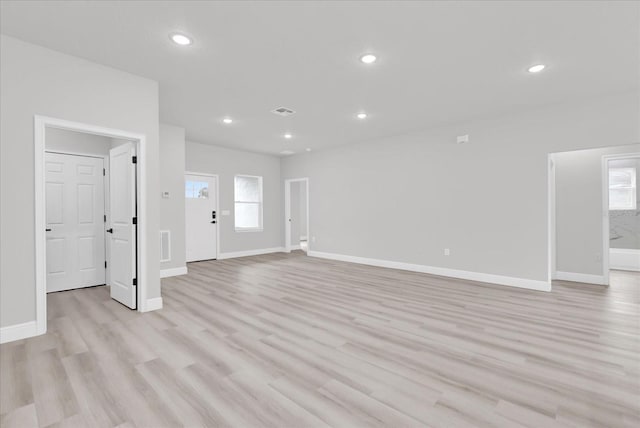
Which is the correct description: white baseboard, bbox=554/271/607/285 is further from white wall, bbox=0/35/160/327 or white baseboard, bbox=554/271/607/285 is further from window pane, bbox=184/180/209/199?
window pane, bbox=184/180/209/199

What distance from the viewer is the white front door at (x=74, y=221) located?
4.48m

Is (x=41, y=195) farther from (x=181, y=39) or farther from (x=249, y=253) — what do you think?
(x=249, y=253)

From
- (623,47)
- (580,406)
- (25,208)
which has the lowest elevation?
(580,406)

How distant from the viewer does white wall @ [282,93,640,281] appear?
4.47 metres

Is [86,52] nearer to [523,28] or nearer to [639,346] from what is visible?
[523,28]

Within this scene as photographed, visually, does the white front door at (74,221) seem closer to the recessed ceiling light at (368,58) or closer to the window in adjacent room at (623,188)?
the recessed ceiling light at (368,58)

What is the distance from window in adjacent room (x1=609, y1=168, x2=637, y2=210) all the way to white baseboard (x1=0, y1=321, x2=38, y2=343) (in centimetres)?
996

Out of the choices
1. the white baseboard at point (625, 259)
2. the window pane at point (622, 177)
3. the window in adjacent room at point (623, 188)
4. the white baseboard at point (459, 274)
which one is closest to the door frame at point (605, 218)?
the white baseboard at point (459, 274)

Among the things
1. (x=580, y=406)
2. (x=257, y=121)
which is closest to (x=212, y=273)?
(x=257, y=121)

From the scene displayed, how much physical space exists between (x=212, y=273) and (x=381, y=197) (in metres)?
3.91

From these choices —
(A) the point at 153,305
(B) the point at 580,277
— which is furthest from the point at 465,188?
(A) the point at 153,305

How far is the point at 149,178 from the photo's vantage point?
365cm

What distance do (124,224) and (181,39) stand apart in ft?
7.71

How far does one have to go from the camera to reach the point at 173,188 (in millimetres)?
5738
